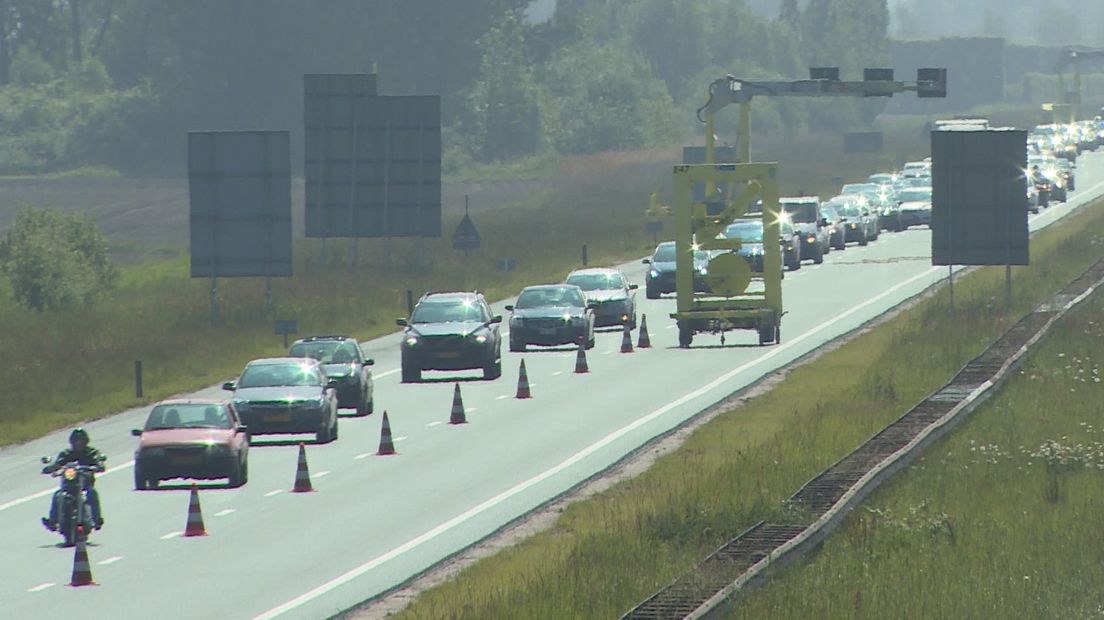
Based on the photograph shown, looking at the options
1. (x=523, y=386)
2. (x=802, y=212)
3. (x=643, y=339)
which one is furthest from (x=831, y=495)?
(x=802, y=212)

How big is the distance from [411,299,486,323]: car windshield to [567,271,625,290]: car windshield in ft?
31.1

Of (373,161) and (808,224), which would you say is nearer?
(373,161)

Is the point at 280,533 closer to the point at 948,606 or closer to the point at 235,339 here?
the point at 948,606

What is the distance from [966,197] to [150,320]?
64.5 feet

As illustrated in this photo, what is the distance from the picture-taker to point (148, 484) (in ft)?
99.3

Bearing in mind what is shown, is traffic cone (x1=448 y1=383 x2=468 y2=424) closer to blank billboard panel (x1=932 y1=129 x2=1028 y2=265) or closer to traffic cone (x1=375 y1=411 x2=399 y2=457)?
traffic cone (x1=375 y1=411 x2=399 y2=457)

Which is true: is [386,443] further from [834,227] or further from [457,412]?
[834,227]

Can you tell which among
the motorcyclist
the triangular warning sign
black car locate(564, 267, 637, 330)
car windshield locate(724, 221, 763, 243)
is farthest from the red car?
car windshield locate(724, 221, 763, 243)

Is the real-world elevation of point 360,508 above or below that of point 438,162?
below

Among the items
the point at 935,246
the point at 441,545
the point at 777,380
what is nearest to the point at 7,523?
the point at 441,545

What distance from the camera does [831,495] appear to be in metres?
25.1

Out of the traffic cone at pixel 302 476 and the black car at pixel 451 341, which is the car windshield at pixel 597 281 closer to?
the black car at pixel 451 341

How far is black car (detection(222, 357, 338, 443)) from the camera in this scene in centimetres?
3444

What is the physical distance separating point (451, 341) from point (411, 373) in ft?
3.60
